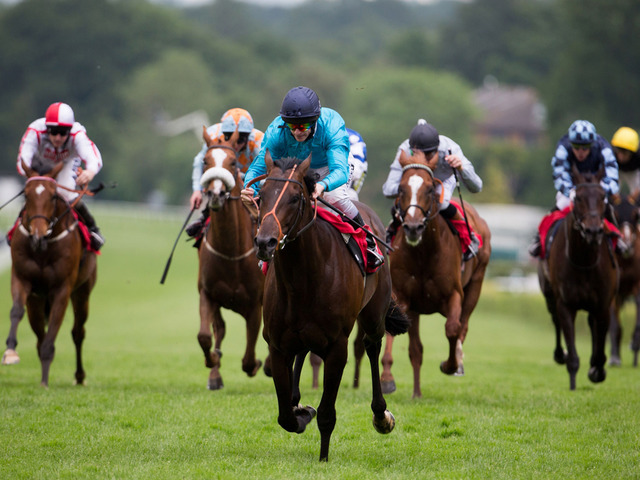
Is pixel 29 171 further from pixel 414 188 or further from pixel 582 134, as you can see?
pixel 582 134

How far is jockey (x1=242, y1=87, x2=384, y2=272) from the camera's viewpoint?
7.41 m

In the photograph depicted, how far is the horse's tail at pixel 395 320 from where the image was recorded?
890cm

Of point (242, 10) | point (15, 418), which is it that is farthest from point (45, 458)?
point (242, 10)

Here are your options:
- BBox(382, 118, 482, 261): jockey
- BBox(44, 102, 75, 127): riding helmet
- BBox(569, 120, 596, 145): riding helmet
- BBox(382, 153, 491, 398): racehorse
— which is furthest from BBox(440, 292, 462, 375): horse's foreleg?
BBox(44, 102, 75, 127): riding helmet

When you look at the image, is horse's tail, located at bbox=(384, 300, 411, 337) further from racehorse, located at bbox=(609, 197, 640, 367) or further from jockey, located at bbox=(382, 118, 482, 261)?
racehorse, located at bbox=(609, 197, 640, 367)

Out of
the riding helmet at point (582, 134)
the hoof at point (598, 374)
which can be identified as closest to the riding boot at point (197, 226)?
the riding helmet at point (582, 134)

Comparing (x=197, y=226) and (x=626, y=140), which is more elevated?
(x=626, y=140)

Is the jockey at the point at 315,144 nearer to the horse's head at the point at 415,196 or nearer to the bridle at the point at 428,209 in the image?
the horse's head at the point at 415,196

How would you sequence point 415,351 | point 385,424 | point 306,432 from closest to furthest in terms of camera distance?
point 385,424
point 306,432
point 415,351

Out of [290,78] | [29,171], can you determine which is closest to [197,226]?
[29,171]

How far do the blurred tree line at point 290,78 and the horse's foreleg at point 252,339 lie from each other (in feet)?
157

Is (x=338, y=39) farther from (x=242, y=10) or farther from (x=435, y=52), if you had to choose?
(x=435, y=52)

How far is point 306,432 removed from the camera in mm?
8859

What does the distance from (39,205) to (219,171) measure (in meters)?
2.23
